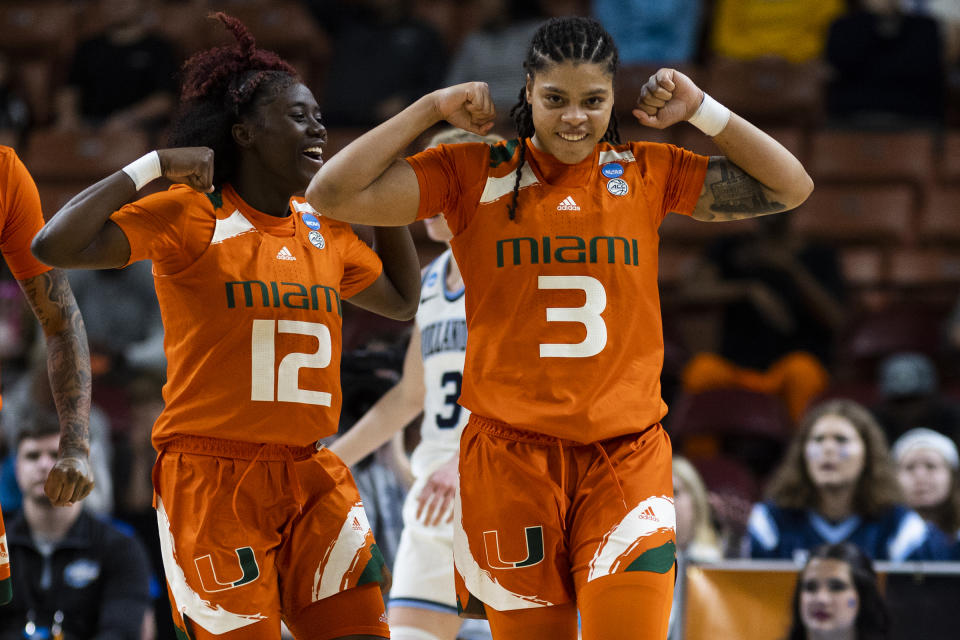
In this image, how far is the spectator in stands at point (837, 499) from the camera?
6.00 m

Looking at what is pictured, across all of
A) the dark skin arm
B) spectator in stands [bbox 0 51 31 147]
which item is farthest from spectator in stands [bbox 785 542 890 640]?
spectator in stands [bbox 0 51 31 147]

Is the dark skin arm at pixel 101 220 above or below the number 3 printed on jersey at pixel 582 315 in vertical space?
above

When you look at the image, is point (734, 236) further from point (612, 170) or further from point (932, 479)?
point (612, 170)

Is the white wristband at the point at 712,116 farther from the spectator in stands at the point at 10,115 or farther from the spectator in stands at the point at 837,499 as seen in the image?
the spectator in stands at the point at 10,115

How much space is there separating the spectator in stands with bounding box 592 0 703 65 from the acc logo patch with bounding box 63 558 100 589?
5.76m

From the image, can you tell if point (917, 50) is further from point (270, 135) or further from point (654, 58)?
point (270, 135)

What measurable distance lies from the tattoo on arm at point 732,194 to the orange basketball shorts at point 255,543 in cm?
123

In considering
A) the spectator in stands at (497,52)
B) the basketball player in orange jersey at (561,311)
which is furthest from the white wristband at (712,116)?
the spectator in stands at (497,52)

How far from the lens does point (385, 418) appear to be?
443cm

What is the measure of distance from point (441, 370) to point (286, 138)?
1250 millimetres

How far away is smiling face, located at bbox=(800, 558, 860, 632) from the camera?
521cm

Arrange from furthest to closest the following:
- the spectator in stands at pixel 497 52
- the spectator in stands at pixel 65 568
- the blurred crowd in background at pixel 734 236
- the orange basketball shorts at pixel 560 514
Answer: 1. the spectator in stands at pixel 497 52
2. the blurred crowd in background at pixel 734 236
3. the spectator in stands at pixel 65 568
4. the orange basketball shorts at pixel 560 514

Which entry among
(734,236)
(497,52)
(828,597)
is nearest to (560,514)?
(828,597)

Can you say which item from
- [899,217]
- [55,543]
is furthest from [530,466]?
[899,217]
